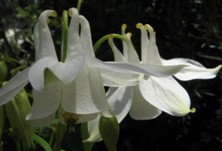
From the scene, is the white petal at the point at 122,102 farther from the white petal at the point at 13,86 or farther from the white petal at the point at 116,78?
the white petal at the point at 13,86

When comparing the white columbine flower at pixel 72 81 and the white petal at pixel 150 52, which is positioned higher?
the white columbine flower at pixel 72 81

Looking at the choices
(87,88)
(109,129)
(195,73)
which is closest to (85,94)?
(87,88)

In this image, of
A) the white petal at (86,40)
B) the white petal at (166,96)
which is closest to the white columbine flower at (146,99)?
the white petal at (166,96)

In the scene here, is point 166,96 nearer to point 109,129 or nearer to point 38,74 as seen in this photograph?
point 109,129

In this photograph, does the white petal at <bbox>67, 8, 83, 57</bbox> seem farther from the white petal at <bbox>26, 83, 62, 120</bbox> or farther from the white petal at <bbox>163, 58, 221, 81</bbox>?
the white petal at <bbox>163, 58, 221, 81</bbox>

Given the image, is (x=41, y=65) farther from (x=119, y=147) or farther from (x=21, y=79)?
(x=119, y=147)

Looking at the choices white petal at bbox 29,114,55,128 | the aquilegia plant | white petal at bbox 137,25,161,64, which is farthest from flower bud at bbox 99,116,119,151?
white petal at bbox 137,25,161,64
